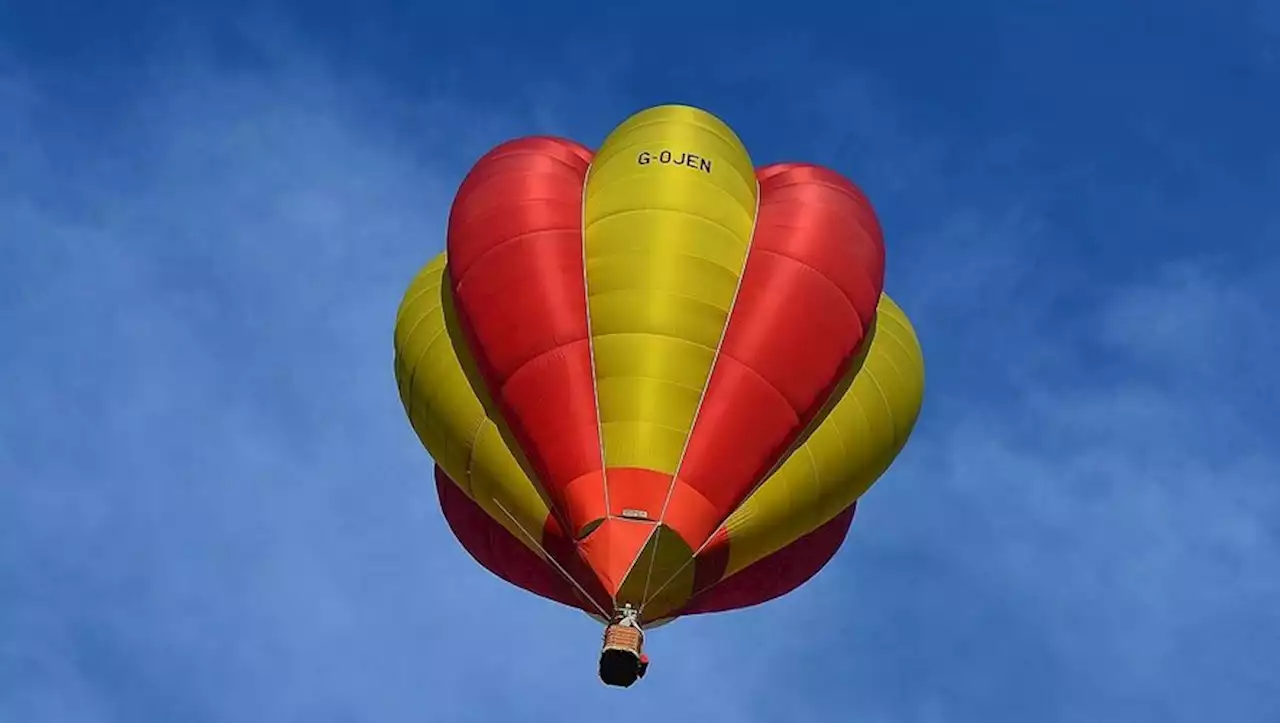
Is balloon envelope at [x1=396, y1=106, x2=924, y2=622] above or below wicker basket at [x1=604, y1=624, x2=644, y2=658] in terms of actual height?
above

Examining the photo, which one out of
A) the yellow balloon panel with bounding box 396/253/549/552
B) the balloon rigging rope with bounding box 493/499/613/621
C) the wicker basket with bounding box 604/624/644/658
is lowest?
the wicker basket with bounding box 604/624/644/658

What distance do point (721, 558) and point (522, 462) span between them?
2.99 metres

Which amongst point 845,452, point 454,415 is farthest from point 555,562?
point 845,452

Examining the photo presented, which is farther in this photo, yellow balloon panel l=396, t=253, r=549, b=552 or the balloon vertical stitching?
yellow balloon panel l=396, t=253, r=549, b=552

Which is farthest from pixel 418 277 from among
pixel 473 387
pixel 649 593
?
pixel 649 593

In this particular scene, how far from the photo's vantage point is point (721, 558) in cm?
2825

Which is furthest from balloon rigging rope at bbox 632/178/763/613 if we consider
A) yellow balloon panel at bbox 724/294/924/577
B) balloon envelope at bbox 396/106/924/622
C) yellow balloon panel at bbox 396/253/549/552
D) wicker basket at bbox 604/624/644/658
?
yellow balloon panel at bbox 396/253/549/552

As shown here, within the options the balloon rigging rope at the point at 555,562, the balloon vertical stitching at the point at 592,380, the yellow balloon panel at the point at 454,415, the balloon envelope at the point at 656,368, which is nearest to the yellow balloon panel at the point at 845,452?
the balloon envelope at the point at 656,368

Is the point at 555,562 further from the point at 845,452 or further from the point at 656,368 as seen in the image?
the point at 845,452

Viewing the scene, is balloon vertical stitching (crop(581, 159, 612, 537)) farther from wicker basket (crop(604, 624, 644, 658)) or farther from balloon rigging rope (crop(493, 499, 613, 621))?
wicker basket (crop(604, 624, 644, 658))

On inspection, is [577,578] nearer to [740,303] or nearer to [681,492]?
[681,492]

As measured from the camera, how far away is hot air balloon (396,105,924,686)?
27734 mm

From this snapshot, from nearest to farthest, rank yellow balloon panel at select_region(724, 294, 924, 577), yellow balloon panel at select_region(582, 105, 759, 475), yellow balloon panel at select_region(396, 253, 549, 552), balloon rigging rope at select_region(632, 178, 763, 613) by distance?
balloon rigging rope at select_region(632, 178, 763, 613), yellow balloon panel at select_region(582, 105, 759, 475), yellow balloon panel at select_region(724, 294, 924, 577), yellow balloon panel at select_region(396, 253, 549, 552)

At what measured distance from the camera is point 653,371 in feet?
92.8
